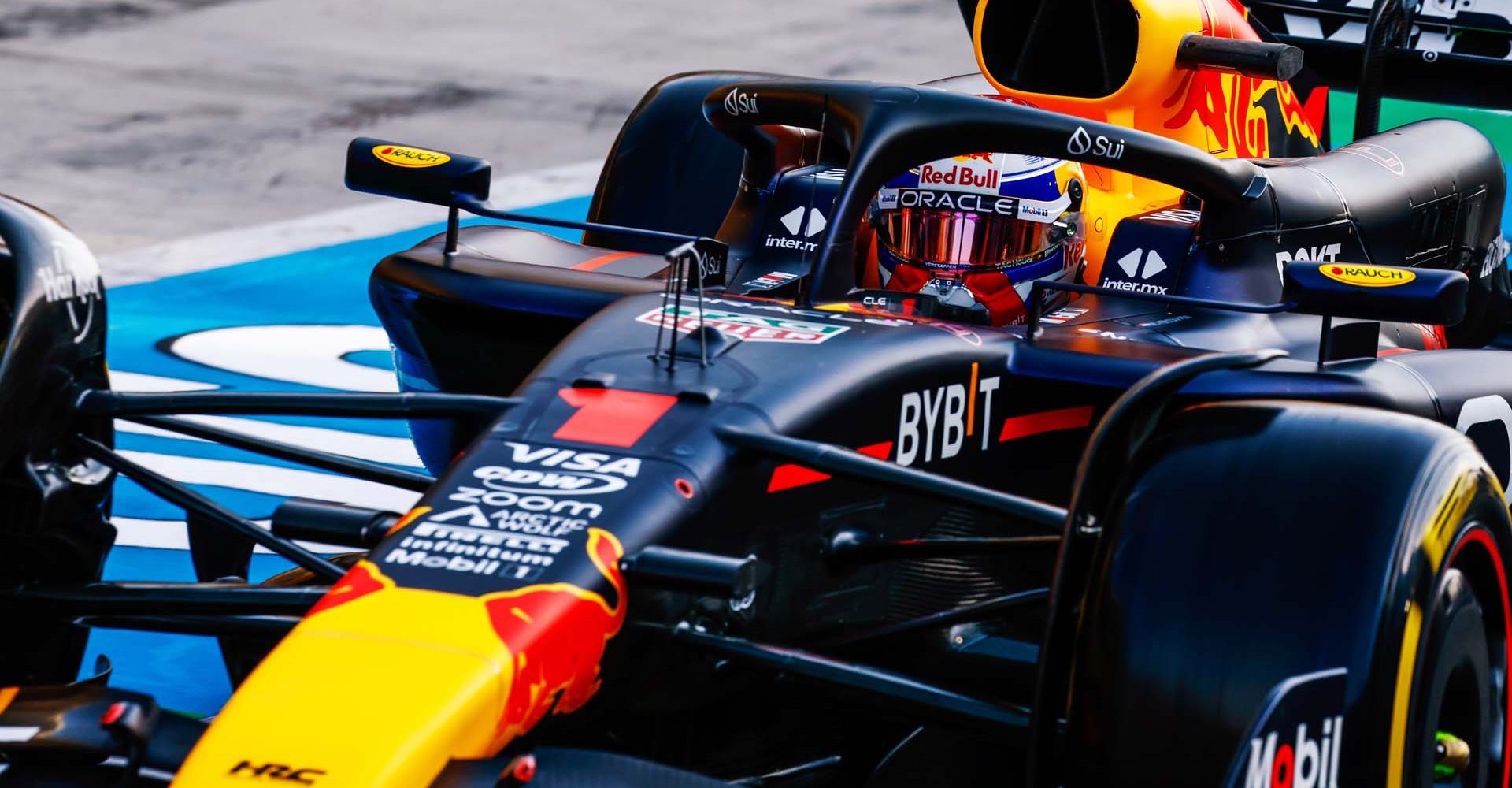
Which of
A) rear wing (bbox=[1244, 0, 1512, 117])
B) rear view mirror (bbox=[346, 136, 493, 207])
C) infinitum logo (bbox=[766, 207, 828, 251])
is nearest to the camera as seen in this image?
rear view mirror (bbox=[346, 136, 493, 207])

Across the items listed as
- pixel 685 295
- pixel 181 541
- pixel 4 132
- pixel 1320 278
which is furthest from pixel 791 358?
pixel 4 132

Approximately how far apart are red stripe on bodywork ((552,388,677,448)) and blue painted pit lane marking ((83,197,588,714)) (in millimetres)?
1697

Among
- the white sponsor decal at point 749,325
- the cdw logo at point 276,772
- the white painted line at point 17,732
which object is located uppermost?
the white sponsor decal at point 749,325

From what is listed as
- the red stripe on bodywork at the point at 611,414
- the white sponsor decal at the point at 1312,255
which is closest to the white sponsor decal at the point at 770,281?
the white sponsor decal at the point at 1312,255

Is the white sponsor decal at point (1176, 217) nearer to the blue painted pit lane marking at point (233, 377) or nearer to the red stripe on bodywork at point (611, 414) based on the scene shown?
the red stripe on bodywork at point (611, 414)

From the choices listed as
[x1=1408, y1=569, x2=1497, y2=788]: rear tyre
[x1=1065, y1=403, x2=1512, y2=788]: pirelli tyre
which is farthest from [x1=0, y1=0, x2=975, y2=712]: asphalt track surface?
[x1=1408, y1=569, x2=1497, y2=788]: rear tyre

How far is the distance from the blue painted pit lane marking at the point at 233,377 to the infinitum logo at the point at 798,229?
1387 mm

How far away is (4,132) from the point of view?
10.6m

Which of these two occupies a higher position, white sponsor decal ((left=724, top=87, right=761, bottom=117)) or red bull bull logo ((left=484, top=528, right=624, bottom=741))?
white sponsor decal ((left=724, top=87, right=761, bottom=117))

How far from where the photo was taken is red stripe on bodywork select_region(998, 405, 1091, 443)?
144 inches

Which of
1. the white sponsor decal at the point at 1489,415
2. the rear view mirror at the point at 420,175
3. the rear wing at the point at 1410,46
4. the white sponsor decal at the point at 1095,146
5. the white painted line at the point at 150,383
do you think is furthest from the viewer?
the white painted line at the point at 150,383

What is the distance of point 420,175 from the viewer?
4.19 meters

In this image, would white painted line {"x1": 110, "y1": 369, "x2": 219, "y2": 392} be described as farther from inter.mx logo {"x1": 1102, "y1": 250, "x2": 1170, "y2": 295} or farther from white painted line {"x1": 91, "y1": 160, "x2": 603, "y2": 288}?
inter.mx logo {"x1": 1102, "y1": 250, "x2": 1170, "y2": 295}

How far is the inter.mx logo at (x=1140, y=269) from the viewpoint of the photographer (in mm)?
4504
